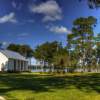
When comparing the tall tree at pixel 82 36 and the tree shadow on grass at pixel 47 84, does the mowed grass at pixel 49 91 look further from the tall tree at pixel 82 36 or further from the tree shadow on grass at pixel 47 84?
the tall tree at pixel 82 36

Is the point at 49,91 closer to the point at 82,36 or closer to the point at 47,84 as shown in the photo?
the point at 47,84

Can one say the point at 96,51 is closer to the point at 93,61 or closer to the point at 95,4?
the point at 93,61

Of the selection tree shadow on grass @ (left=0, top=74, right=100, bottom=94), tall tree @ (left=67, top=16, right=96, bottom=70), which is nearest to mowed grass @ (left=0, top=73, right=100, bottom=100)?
tree shadow on grass @ (left=0, top=74, right=100, bottom=94)

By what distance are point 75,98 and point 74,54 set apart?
70.3 metres

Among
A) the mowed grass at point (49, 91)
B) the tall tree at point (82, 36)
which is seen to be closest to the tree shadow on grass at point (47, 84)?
the mowed grass at point (49, 91)

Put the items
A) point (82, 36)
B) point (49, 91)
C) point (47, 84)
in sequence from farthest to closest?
point (82, 36)
point (47, 84)
point (49, 91)

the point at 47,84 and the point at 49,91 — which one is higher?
the point at 47,84

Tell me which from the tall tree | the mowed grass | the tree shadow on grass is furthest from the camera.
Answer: the tall tree

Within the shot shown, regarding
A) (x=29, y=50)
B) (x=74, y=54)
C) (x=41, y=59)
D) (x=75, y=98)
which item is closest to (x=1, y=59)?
(x=74, y=54)

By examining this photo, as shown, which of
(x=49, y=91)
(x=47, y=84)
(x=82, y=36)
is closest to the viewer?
(x=49, y=91)

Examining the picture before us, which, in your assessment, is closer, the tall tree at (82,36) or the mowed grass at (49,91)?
the mowed grass at (49,91)

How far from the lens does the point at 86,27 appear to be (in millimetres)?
86875

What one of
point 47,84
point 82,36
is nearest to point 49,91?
point 47,84

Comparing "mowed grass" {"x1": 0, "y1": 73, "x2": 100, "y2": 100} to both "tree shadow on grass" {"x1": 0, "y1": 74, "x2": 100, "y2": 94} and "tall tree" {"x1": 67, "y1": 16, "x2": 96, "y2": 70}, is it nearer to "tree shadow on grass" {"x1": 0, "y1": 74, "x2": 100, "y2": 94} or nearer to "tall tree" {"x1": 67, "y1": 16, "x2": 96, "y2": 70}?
"tree shadow on grass" {"x1": 0, "y1": 74, "x2": 100, "y2": 94}
